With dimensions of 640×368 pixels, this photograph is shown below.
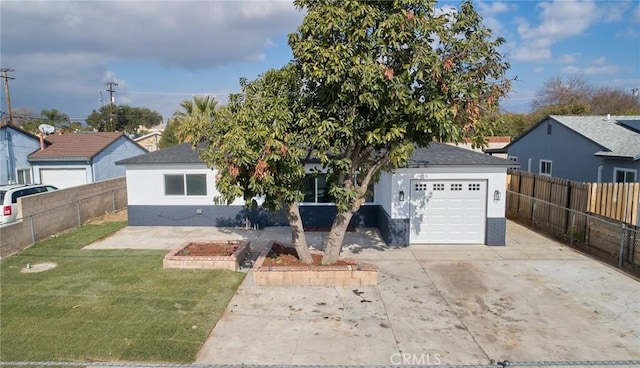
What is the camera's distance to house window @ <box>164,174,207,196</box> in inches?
591

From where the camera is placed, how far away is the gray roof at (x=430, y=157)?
12.2 m

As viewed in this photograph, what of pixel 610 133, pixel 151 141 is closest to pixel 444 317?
pixel 610 133

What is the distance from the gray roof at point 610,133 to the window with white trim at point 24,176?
89.4 feet

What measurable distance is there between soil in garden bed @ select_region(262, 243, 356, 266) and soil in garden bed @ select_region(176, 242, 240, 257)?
114cm

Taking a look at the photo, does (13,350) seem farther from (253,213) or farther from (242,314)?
(253,213)

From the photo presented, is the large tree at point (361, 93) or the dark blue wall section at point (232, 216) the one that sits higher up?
the large tree at point (361, 93)

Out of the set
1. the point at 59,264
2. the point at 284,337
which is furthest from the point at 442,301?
the point at 59,264

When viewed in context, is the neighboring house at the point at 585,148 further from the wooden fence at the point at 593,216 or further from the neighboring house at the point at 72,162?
the neighboring house at the point at 72,162

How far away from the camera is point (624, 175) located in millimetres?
15539

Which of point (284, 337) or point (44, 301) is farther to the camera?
point (44, 301)

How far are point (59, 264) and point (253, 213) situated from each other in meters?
6.28

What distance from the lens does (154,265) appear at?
33.8ft

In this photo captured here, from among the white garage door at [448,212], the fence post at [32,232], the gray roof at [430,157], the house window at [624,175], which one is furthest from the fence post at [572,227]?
the fence post at [32,232]

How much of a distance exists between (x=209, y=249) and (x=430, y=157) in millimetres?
7282
